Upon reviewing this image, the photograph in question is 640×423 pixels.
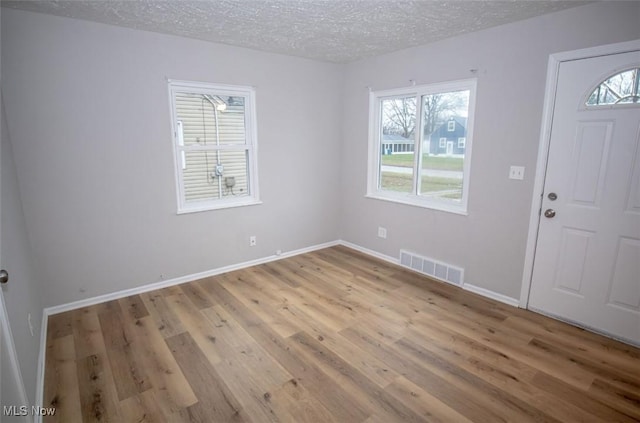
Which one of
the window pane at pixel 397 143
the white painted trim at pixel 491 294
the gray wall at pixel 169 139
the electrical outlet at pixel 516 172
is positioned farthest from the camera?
the window pane at pixel 397 143

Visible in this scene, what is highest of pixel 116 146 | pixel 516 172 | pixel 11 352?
pixel 116 146

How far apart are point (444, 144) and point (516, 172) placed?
844 mm

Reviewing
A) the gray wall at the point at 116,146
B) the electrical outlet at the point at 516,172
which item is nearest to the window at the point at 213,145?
the gray wall at the point at 116,146

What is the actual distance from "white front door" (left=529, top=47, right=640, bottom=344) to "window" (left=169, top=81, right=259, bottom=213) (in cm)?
306

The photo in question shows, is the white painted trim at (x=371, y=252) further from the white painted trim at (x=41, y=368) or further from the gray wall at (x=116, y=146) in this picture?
the white painted trim at (x=41, y=368)

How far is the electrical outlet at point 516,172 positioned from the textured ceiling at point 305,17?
125 centimetres

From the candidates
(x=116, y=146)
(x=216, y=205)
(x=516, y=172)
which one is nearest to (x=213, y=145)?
(x=216, y=205)

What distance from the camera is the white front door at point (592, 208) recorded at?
248cm

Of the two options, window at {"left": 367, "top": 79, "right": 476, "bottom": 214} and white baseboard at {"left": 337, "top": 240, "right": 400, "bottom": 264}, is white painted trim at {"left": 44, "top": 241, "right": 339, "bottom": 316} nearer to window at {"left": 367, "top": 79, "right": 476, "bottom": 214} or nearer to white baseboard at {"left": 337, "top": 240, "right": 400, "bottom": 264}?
white baseboard at {"left": 337, "top": 240, "right": 400, "bottom": 264}

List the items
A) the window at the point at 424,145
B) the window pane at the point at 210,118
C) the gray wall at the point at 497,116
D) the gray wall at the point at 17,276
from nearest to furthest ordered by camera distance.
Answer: the gray wall at the point at 17,276 < the gray wall at the point at 497,116 < the window at the point at 424,145 < the window pane at the point at 210,118

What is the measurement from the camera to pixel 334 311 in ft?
10.2

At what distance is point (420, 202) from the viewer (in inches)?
154

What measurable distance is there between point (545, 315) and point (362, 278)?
5.80 ft

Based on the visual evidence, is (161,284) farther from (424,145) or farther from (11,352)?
(424,145)
